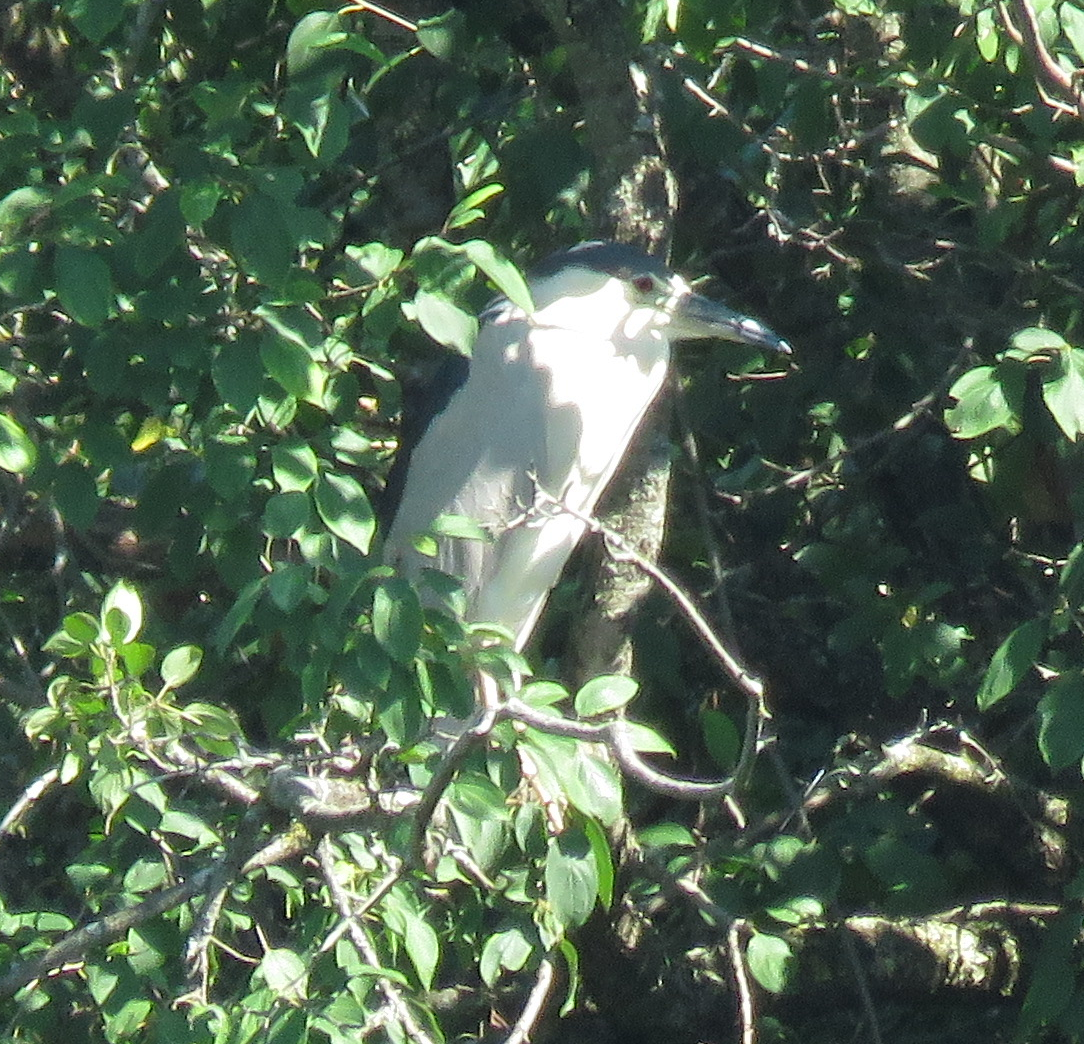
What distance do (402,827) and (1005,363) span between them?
755 mm

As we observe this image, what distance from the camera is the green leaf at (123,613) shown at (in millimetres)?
1672

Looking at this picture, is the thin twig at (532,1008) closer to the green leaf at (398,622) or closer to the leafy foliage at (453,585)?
the leafy foliage at (453,585)

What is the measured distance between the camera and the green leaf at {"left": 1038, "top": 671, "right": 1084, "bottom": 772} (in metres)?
1.68

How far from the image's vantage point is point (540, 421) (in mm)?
2709

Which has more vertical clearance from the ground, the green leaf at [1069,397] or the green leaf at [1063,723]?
the green leaf at [1069,397]

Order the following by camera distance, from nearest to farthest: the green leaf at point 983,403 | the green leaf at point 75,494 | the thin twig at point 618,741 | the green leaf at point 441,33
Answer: the thin twig at point 618,741, the green leaf at point 983,403, the green leaf at point 75,494, the green leaf at point 441,33

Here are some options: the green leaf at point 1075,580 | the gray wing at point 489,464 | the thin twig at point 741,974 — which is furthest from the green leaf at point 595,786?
the gray wing at point 489,464

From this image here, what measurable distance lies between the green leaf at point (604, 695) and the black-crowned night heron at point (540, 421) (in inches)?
36.5

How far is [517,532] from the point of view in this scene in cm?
264

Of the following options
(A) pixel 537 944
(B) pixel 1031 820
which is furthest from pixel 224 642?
(B) pixel 1031 820

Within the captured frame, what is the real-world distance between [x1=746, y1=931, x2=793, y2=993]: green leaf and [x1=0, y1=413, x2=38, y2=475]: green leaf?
0.92m

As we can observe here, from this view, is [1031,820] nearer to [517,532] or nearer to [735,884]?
[735,884]

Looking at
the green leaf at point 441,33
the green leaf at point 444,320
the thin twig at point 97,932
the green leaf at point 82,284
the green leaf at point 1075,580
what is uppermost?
the green leaf at point 441,33

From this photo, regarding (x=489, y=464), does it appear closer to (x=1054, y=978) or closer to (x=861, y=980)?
(x=861, y=980)
